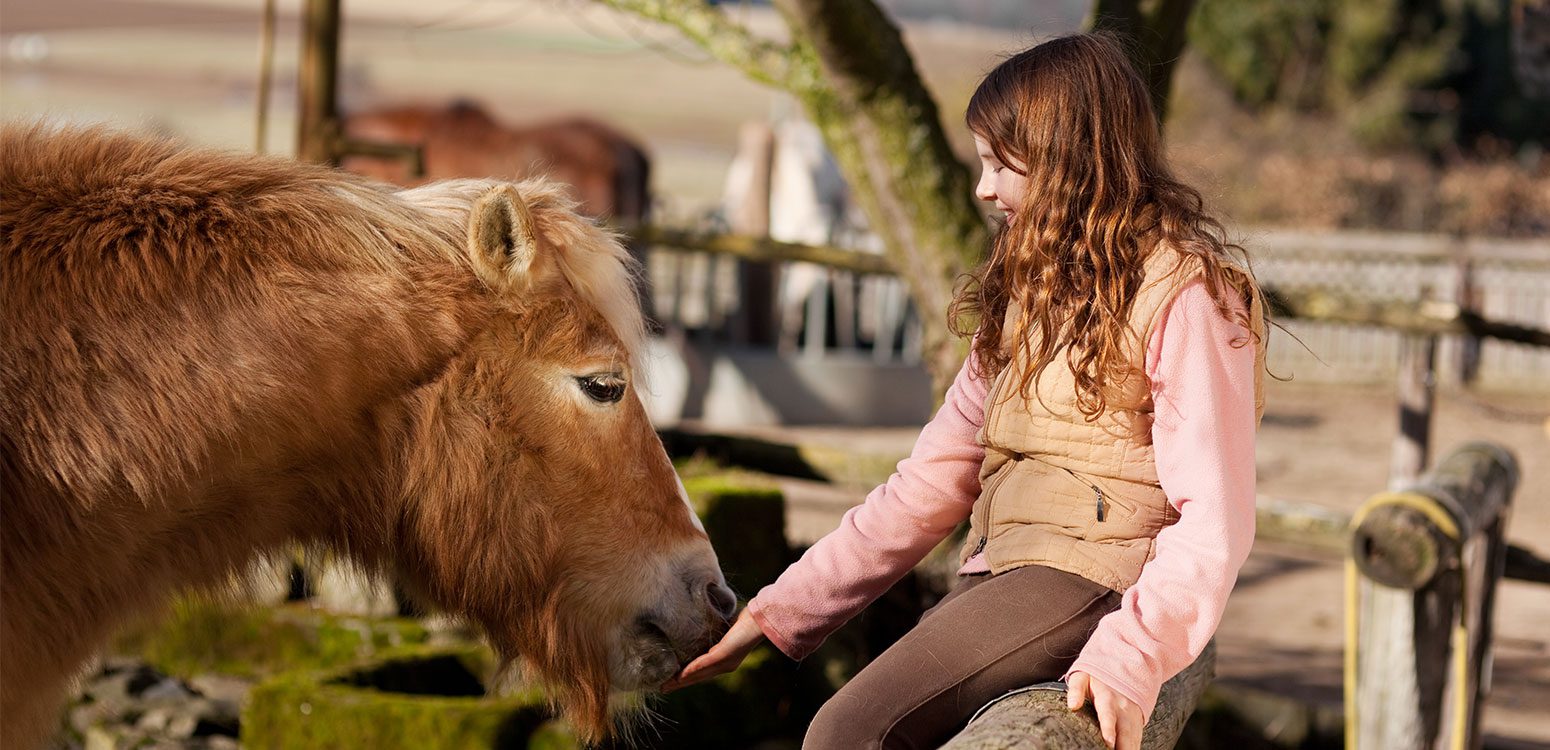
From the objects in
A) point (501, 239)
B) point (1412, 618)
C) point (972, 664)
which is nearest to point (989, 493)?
point (972, 664)

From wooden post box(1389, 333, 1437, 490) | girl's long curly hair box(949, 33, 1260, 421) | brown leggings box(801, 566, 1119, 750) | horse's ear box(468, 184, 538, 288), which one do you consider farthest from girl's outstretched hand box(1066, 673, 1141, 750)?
wooden post box(1389, 333, 1437, 490)

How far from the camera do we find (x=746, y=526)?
15.0ft

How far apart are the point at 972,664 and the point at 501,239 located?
1005 mm

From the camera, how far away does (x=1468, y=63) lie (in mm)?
22484

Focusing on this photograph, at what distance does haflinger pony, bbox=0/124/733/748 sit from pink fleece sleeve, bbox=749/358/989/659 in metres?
→ 0.13

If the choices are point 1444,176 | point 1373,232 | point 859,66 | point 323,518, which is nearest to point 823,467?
point 859,66

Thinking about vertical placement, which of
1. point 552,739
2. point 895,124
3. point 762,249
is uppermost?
point 895,124

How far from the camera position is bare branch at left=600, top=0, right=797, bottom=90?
4297mm

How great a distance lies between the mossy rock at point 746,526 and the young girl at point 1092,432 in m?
2.25

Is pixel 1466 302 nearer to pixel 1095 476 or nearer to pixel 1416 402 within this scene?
pixel 1416 402

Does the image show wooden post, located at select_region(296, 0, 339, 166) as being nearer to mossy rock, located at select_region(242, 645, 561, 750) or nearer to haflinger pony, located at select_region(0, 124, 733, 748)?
mossy rock, located at select_region(242, 645, 561, 750)

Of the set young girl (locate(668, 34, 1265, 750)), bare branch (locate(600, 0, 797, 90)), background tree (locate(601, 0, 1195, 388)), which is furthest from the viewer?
bare branch (locate(600, 0, 797, 90))

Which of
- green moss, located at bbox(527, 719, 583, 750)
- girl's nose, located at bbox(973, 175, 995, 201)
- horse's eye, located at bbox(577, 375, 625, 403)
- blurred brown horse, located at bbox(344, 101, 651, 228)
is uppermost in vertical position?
blurred brown horse, located at bbox(344, 101, 651, 228)

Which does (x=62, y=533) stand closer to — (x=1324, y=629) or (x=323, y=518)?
(x=323, y=518)
